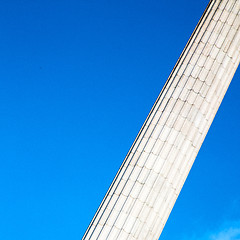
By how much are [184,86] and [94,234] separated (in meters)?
5.45

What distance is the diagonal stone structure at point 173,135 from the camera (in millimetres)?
8344

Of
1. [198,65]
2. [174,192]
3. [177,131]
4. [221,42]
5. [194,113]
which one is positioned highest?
[221,42]

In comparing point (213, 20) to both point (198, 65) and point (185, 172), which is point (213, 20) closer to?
point (198, 65)

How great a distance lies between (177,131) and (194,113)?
0.91m

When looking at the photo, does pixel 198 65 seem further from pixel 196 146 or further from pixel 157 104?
pixel 196 146

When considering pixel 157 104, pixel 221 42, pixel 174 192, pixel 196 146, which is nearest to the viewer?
pixel 174 192

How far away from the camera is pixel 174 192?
353 inches

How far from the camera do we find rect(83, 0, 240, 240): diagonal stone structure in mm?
8344

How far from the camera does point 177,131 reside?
9.41 meters

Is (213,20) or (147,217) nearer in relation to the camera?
(147,217)

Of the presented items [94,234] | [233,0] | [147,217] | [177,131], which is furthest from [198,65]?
[94,234]

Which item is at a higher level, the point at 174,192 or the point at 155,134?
the point at 155,134

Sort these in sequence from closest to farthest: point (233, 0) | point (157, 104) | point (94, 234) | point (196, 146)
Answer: point (94, 234) → point (196, 146) → point (157, 104) → point (233, 0)

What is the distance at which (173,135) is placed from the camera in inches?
368
